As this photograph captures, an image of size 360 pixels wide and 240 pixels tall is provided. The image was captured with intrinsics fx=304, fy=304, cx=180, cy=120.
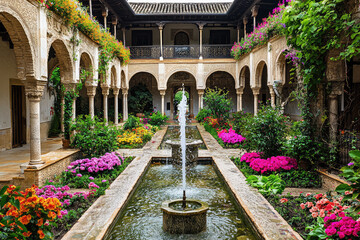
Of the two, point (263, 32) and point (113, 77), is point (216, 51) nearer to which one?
Result: point (263, 32)

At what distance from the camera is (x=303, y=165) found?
6.52 m

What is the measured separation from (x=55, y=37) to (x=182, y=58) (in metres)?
13.2

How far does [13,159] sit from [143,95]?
14.5 m

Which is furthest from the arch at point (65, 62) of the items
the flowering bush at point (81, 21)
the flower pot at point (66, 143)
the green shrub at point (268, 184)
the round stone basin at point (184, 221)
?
the round stone basin at point (184, 221)

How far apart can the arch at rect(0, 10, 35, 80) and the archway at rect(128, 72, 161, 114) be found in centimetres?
1520

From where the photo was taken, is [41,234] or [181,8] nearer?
[41,234]

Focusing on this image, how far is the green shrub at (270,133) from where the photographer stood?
24.8 feet

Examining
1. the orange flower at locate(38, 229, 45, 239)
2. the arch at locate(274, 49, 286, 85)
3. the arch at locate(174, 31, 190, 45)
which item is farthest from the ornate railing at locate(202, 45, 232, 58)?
the orange flower at locate(38, 229, 45, 239)

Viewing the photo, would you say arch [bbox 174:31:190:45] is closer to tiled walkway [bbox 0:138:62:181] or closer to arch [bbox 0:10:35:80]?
tiled walkway [bbox 0:138:62:181]

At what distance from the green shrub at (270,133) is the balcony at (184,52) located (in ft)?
43.2

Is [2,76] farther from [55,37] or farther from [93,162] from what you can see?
[93,162]

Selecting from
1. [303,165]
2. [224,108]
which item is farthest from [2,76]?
[224,108]

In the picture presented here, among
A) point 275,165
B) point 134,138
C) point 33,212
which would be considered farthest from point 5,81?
point 275,165

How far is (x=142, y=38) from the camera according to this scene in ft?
73.7
